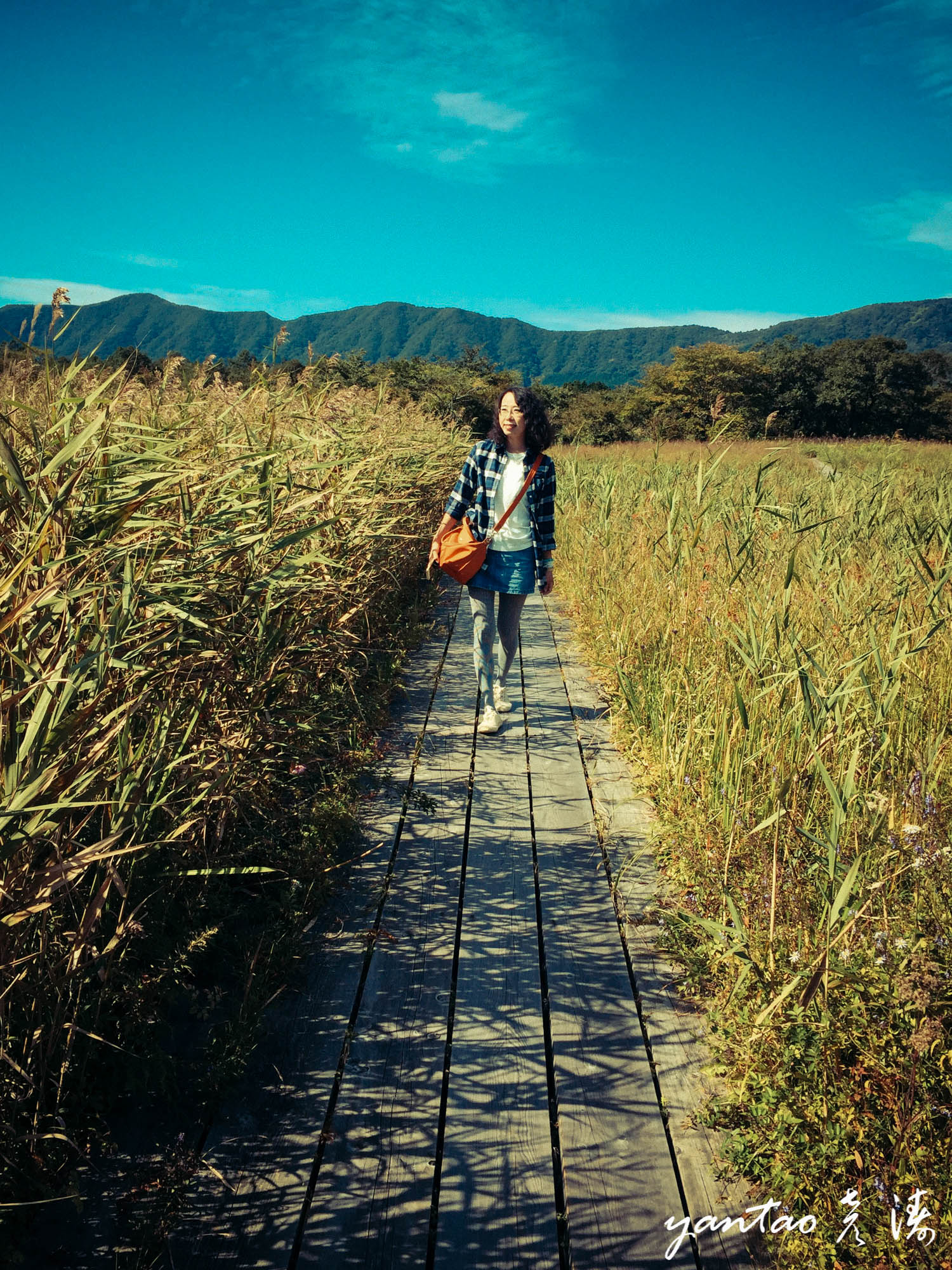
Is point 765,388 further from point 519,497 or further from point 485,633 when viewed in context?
point 485,633

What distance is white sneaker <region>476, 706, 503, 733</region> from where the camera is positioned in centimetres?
389

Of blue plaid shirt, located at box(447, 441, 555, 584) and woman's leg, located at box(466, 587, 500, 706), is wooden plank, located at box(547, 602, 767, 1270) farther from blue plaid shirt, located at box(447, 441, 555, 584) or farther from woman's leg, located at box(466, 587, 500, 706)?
blue plaid shirt, located at box(447, 441, 555, 584)

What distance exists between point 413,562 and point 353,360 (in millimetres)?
16959

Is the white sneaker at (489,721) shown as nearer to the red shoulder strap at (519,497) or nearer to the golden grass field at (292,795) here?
the golden grass field at (292,795)

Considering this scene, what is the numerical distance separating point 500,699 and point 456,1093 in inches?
102

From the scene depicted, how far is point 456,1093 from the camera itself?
1733mm

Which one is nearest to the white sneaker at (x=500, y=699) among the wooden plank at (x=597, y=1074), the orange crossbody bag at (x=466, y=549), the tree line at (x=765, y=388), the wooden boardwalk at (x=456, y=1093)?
the orange crossbody bag at (x=466, y=549)

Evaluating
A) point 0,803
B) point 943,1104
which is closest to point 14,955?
point 0,803

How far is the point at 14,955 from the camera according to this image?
1416mm

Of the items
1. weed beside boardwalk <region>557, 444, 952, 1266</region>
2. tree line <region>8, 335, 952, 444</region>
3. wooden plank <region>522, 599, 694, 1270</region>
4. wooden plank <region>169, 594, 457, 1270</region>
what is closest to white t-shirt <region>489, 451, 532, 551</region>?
weed beside boardwalk <region>557, 444, 952, 1266</region>

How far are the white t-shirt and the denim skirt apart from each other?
0.03 metres

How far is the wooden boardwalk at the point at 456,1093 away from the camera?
142 cm

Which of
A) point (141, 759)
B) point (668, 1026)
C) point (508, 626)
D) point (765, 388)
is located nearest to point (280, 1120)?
point (141, 759)

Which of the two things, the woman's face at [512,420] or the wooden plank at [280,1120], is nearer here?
the wooden plank at [280,1120]
